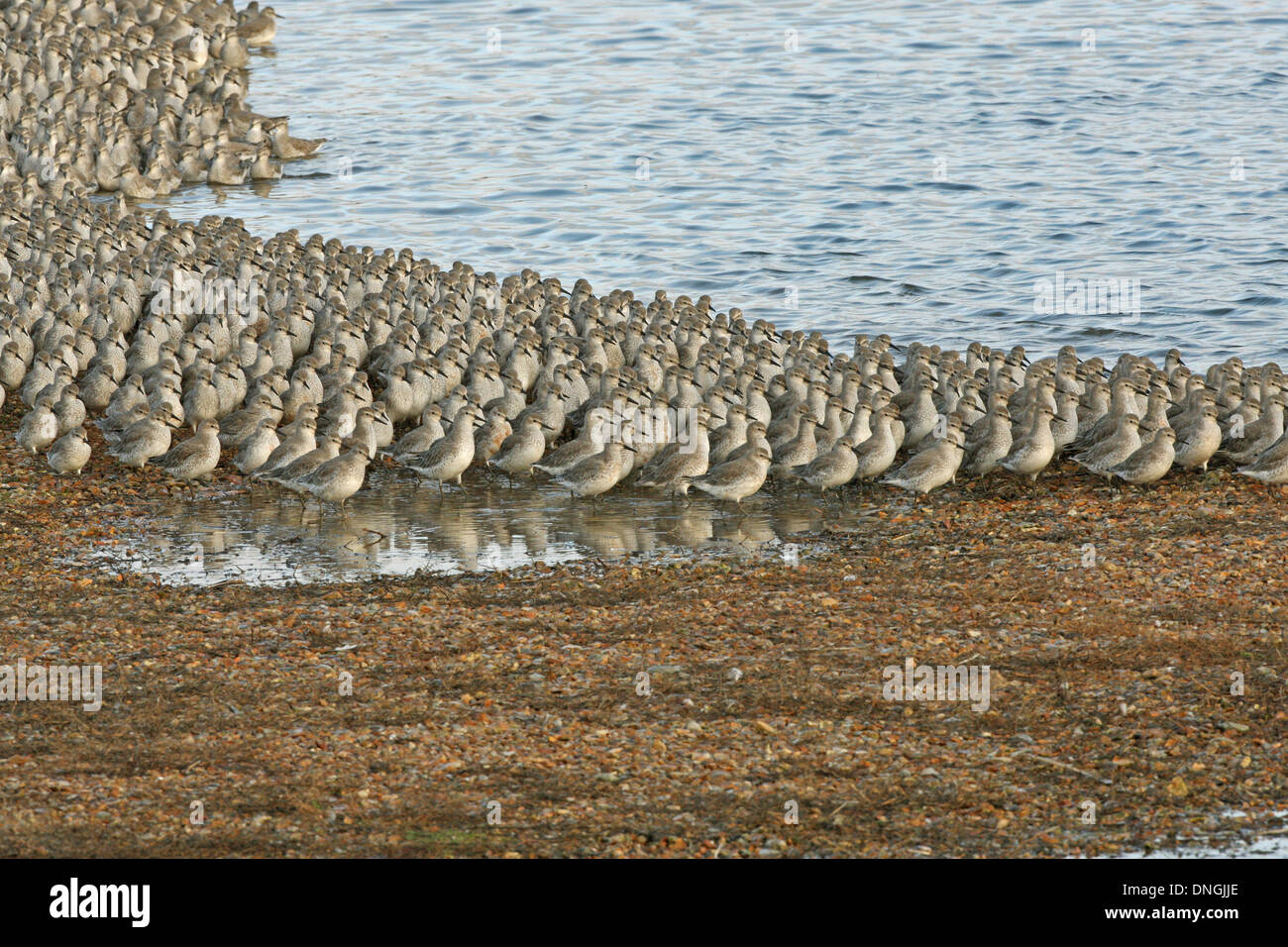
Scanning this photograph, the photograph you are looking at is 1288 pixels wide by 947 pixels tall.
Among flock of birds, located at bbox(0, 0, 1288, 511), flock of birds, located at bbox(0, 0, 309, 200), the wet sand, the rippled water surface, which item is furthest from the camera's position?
flock of birds, located at bbox(0, 0, 309, 200)

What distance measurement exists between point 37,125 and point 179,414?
16820mm

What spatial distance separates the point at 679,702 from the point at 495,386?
7727 millimetres

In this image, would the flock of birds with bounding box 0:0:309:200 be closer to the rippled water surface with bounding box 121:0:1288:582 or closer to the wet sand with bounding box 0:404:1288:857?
the rippled water surface with bounding box 121:0:1288:582

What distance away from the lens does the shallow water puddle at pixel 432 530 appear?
14625 millimetres

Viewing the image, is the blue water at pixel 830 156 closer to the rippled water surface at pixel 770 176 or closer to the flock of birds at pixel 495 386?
the rippled water surface at pixel 770 176

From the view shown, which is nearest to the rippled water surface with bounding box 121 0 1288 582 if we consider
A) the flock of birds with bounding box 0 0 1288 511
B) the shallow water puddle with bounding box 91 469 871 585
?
the shallow water puddle with bounding box 91 469 871 585

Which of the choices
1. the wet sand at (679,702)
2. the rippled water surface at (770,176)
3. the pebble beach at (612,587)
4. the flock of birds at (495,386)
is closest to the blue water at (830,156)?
the rippled water surface at (770,176)

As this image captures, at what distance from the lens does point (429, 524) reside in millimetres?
15977

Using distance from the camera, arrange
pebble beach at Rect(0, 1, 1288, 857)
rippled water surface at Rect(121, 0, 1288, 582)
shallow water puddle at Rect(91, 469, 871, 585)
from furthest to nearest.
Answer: rippled water surface at Rect(121, 0, 1288, 582)
shallow water puddle at Rect(91, 469, 871, 585)
pebble beach at Rect(0, 1, 1288, 857)

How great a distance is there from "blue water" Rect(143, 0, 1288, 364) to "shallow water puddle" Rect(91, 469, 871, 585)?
35.4ft

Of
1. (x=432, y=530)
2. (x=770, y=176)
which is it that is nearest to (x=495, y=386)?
(x=432, y=530)

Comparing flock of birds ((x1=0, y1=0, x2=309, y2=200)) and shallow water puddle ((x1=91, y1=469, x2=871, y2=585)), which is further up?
flock of birds ((x1=0, y1=0, x2=309, y2=200))

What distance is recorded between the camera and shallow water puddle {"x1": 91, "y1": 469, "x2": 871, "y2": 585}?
14.6 metres

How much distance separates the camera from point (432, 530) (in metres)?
15.8
